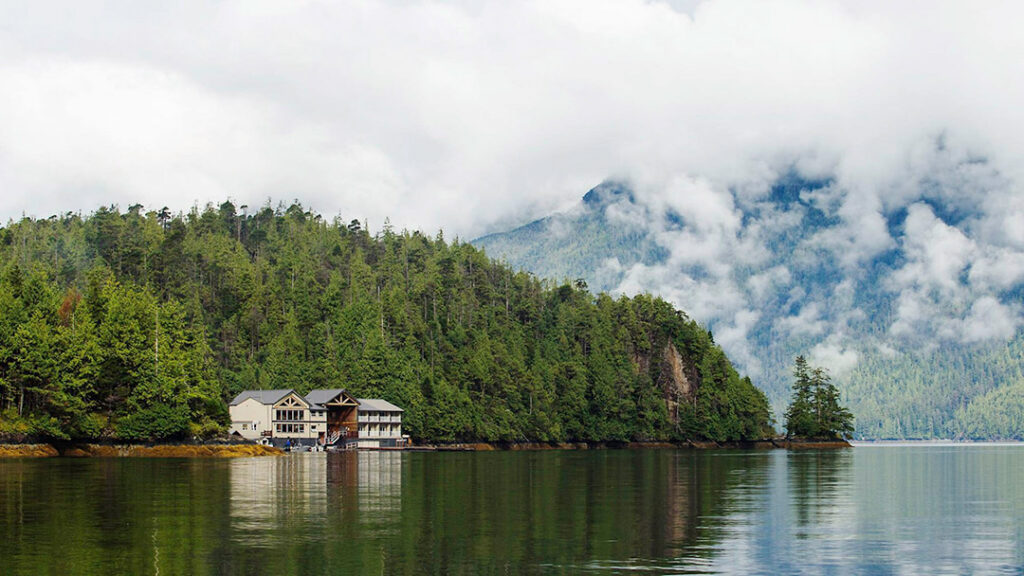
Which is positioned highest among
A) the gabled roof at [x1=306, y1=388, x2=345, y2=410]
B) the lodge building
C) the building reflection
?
the building reflection

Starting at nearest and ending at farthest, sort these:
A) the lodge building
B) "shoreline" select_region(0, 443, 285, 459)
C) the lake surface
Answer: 1. the lake surface
2. "shoreline" select_region(0, 443, 285, 459)
3. the lodge building

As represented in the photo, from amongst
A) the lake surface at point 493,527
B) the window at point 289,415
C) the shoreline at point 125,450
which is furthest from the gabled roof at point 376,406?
the lake surface at point 493,527

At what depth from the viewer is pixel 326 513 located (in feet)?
152

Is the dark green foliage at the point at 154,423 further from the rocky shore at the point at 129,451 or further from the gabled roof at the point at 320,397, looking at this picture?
the gabled roof at the point at 320,397

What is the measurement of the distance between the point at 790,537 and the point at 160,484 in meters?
42.5

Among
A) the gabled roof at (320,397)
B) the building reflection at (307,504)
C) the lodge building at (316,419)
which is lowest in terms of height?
the lodge building at (316,419)

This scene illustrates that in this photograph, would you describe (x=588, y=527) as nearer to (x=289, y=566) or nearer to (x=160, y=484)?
(x=289, y=566)

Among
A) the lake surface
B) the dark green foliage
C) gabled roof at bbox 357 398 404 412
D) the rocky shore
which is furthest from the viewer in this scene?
gabled roof at bbox 357 398 404 412

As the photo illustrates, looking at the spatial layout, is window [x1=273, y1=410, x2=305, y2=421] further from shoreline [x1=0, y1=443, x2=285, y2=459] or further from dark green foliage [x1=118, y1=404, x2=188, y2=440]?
dark green foliage [x1=118, y1=404, x2=188, y2=440]

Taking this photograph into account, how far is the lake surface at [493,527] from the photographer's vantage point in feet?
104

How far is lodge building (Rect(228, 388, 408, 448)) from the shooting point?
601 ft

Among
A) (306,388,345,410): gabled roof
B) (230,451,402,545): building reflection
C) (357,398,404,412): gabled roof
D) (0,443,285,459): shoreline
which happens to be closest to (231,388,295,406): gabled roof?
(306,388,345,410): gabled roof

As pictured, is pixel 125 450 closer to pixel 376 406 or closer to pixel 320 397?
pixel 320 397

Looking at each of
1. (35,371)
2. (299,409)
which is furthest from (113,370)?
(299,409)
